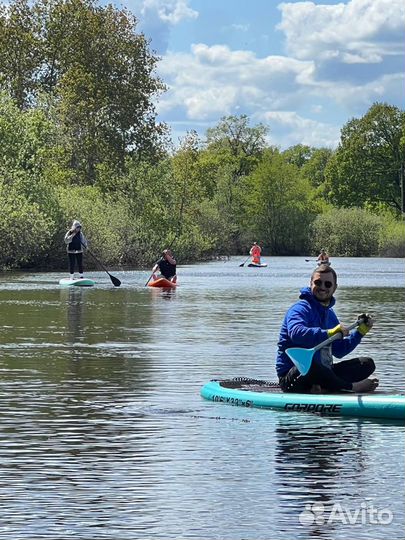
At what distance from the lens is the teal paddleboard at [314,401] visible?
43.5 feet

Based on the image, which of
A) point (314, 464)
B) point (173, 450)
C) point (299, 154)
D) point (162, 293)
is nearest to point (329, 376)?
point (173, 450)

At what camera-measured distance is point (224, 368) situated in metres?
18.4

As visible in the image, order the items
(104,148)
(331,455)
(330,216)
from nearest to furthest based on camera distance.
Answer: (331,455) < (104,148) < (330,216)

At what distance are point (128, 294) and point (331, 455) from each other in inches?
1112

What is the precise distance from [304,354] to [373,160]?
113 m

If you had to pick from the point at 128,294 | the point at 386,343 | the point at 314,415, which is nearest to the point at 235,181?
the point at 128,294

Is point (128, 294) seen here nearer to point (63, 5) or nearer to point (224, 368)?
point (224, 368)

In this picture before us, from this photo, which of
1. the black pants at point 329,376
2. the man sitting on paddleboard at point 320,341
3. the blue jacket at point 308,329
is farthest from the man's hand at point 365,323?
the black pants at point 329,376

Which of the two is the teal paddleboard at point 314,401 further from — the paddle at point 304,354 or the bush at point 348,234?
the bush at point 348,234

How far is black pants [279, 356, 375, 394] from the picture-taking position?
13930 millimetres

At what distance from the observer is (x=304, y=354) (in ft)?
44.8

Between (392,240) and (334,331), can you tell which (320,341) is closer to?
(334,331)

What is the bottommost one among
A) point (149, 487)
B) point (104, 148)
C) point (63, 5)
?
point (149, 487)

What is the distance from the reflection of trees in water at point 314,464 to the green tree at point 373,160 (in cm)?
11226
